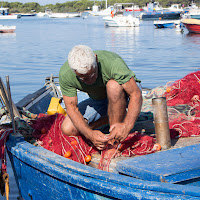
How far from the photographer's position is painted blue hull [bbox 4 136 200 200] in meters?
2.84

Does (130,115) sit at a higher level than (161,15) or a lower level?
higher

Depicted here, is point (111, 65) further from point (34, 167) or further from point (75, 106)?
point (34, 167)

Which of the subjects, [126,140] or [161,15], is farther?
[161,15]

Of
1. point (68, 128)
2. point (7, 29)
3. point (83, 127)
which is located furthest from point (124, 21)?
point (83, 127)

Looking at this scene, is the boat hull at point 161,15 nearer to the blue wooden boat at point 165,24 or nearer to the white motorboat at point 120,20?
the white motorboat at point 120,20

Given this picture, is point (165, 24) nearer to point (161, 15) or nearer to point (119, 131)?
point (161, 15)

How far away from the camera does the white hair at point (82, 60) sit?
3.52 m

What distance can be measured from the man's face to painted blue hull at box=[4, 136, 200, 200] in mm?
739

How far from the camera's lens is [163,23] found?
142 ft

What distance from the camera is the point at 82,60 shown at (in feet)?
11.6

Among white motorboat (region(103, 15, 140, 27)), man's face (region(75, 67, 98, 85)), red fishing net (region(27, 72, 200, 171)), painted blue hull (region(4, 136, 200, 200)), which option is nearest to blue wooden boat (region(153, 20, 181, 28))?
white motorboat (region(103, 15, 140, 27))

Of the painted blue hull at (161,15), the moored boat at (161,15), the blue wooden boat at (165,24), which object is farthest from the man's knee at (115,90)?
the painted blue hull at (161,15)

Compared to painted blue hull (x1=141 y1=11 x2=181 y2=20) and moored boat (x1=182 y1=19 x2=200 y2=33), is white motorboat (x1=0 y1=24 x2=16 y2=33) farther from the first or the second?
painted blue hull (x1=141 y1=11 x2=181 y2=20)

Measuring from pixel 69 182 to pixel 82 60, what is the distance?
41.9 inches
